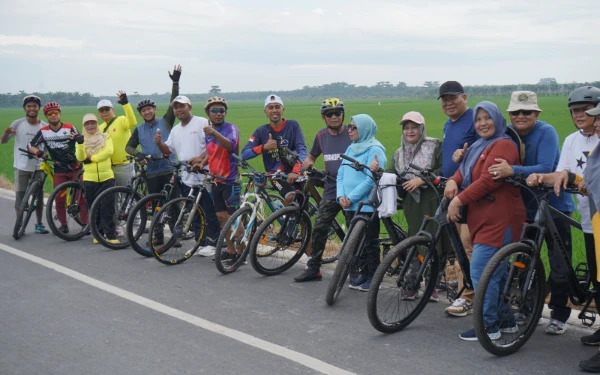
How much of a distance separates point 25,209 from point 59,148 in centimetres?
99

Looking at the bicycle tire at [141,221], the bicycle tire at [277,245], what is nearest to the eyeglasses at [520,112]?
the bicycle tire at [277,245]

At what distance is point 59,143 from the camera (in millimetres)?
9859

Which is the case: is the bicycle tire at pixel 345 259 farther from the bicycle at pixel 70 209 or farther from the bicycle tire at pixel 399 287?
the bicycle at pixel 70 209

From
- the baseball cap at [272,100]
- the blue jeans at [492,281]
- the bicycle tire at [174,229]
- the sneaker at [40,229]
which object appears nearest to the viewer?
the blue jeans at [492,281]

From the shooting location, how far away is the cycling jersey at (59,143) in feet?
32.3

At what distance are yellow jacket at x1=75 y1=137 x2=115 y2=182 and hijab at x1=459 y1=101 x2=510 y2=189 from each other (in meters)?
5.53

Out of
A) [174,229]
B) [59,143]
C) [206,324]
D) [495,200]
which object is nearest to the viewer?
[495,200]

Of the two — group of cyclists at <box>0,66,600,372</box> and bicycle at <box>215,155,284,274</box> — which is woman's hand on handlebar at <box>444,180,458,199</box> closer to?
group of cyclists at <box>0,66,600,372</box>

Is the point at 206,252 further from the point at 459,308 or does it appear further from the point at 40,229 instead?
the point at 459,308

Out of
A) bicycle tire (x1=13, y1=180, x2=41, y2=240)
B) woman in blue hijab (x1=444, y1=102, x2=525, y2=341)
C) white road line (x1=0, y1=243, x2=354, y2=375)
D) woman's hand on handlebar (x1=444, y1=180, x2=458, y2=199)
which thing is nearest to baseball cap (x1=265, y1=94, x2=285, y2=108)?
white road line (x1=0, y1=243, x2=354, y2=375)

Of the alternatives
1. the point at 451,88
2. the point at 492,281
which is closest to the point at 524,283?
the point at 492,281

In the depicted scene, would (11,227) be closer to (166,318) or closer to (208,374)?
(166,318)

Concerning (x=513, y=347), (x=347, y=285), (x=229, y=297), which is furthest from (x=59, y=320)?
(x=513, y=347)

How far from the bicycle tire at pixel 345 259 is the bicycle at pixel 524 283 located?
4.80ft
